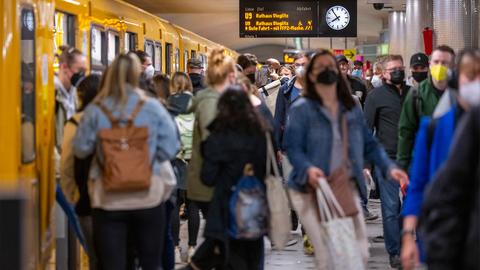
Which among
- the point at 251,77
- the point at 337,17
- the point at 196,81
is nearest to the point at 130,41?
the point at 196,81

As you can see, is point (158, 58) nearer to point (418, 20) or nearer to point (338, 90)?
point (338, 90)

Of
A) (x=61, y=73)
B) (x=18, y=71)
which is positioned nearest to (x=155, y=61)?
(x=61, y=73)

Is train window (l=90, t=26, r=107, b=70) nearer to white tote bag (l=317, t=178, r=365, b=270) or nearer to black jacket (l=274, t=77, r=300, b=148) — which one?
black jacket (l=274, t=77, r=300, b=148)

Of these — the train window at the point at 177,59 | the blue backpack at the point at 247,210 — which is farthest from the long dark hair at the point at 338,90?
the train window at the point at 177,59

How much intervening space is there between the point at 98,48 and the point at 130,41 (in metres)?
2.10

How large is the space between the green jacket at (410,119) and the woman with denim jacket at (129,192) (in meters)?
1.86

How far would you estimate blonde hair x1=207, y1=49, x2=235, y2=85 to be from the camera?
614 cm

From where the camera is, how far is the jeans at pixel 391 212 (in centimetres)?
786

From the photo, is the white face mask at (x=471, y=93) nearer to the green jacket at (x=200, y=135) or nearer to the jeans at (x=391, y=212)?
the green jacket at (x=200, y=135)

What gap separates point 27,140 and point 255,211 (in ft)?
4.53

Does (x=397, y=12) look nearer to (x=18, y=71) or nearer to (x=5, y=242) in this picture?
(x=18, y=71)

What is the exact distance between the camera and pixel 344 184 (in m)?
5.62

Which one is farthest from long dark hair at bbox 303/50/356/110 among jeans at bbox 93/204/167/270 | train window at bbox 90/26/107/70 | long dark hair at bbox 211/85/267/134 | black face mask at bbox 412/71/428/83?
train window at bbox 90/26/107/70

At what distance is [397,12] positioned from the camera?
96.1 feet
